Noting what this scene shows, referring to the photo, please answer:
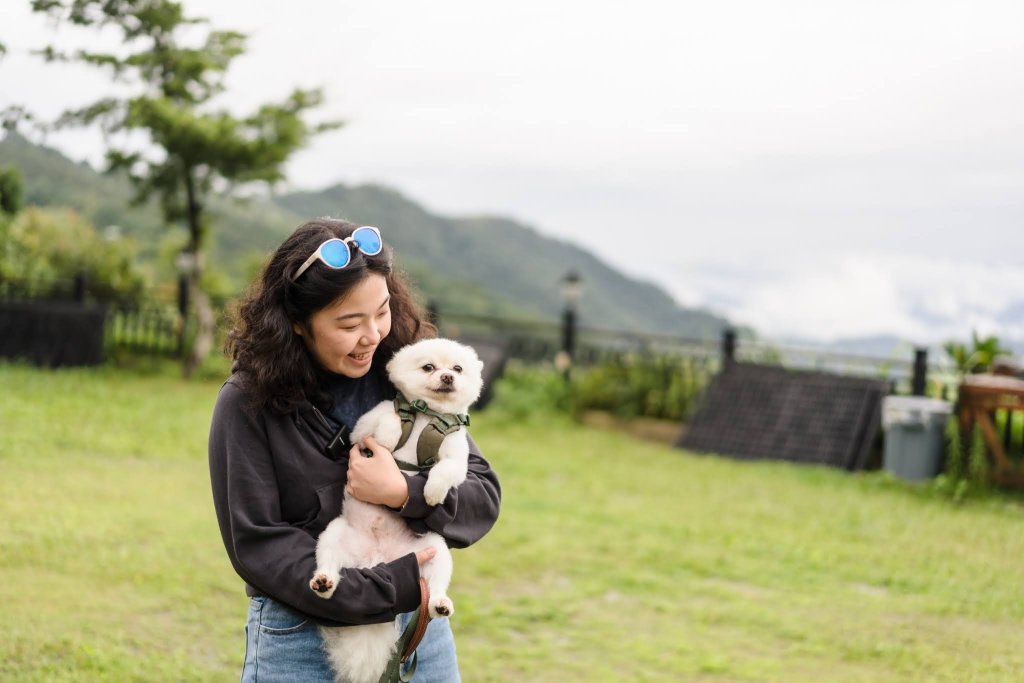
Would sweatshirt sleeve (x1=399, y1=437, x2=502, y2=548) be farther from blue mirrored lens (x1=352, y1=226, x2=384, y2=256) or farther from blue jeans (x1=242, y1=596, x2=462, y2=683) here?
blue mirrored lens (x1=352, y1=226, x2=384, y2=256)

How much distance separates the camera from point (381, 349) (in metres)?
2.58

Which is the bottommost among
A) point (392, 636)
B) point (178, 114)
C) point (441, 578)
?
point (392, 636)

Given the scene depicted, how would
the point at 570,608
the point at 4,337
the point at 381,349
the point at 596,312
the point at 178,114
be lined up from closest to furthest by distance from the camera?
1. the point at 381,349
2. the point at 570,608
3. the point at 4,337
4. the point at 178,114
5. the point at 596,312

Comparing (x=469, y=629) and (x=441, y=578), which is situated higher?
(x=441, y=578)

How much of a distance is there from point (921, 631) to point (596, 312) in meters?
58.0

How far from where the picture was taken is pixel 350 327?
2281 millimetres

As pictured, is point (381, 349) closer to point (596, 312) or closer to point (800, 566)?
point (800, 566)

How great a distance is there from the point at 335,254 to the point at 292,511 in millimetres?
577

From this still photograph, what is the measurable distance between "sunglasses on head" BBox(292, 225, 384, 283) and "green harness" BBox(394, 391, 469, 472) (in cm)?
38

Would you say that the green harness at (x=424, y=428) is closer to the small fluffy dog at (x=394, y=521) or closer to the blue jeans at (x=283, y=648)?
the small fluffy dog at (x=394, y=521)

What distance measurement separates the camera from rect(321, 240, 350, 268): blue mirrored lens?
2232 mm

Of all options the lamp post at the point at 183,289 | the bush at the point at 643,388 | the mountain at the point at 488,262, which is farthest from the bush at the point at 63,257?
the bush at the point at 643,388

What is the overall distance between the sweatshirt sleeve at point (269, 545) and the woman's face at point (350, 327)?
0.21 meters

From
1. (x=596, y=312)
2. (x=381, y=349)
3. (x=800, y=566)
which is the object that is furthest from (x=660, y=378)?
(x=596, y=312)
